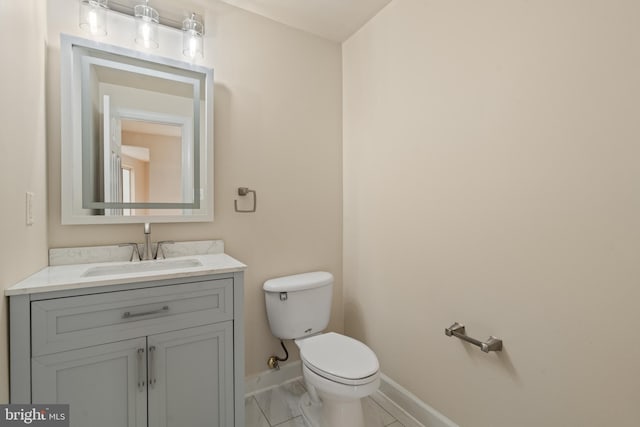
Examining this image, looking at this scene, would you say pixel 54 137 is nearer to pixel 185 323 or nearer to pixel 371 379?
pixel 185 323

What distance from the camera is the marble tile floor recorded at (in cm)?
160

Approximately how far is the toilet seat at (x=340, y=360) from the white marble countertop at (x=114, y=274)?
1.87 feet

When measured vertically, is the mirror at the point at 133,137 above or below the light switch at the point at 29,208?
above

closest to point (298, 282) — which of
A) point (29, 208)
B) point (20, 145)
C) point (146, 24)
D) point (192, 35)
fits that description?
point (29, 208)

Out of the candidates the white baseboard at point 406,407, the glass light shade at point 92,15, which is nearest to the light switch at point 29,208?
the glass light shade at point 92,15

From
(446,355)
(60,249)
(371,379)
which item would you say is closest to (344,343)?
(371,379)

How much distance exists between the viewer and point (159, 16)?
1.59 metres

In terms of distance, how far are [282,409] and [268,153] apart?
1536mm

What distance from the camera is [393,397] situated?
1.73 m

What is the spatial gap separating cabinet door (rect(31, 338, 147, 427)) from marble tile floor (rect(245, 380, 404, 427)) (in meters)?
0.66

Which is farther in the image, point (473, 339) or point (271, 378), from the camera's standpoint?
point (271, 378)

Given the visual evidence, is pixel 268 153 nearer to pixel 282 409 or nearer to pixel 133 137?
pixel 133 137

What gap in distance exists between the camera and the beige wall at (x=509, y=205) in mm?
937
